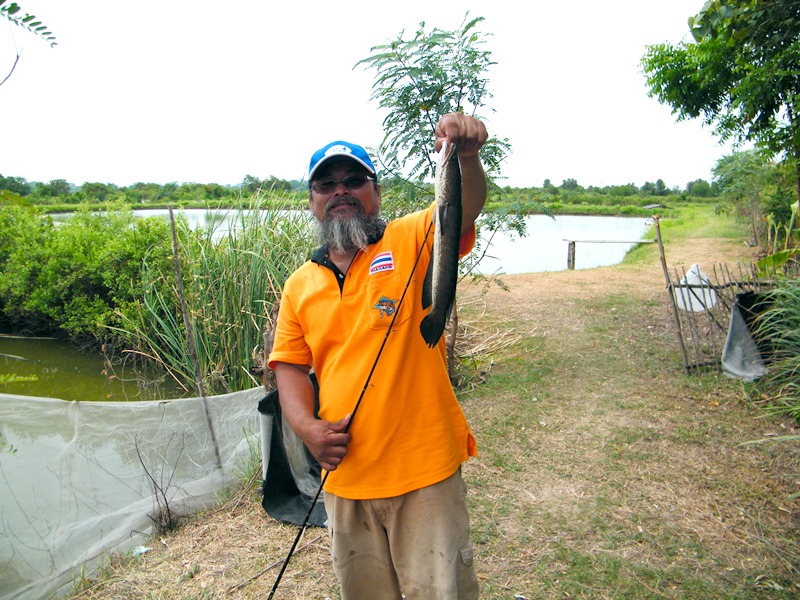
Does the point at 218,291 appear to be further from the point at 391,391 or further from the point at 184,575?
the point at 391,391

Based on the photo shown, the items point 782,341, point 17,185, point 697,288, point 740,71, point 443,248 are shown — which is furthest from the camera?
point 740,71

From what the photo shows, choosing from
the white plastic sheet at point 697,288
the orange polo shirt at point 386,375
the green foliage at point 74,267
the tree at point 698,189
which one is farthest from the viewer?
the tree at point 698,189

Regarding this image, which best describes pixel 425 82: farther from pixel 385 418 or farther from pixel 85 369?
pixel 85 369

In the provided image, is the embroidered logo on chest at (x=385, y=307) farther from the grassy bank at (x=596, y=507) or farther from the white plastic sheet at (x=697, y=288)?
the white plastic sheet at (x=697, y=288)

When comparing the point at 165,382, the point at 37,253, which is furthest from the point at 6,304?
the point at 165,382

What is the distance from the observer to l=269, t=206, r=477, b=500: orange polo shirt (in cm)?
187

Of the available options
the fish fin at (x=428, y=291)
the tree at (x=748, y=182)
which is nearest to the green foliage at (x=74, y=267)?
the fish fin at (x=428, y=291)

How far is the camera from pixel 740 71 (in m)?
7.66

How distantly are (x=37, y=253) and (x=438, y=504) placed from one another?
9.67 metres

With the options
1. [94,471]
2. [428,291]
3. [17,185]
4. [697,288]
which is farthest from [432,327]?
[697,288]

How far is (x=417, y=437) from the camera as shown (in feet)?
6.15

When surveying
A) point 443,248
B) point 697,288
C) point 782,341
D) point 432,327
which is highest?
point 443,248

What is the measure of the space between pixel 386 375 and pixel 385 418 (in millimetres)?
146

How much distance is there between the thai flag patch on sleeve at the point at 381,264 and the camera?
76.8 inches
